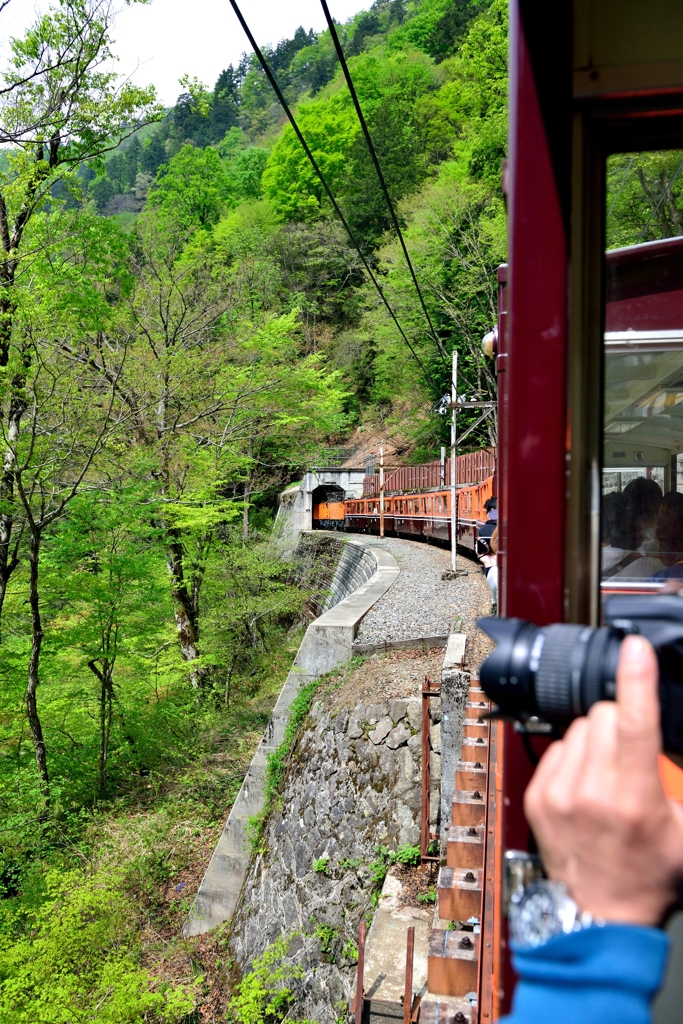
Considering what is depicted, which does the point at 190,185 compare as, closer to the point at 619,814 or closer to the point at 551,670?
the point at 551,670

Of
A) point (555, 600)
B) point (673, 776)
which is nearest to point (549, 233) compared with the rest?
point (555, 600)

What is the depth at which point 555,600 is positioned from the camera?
1175mm

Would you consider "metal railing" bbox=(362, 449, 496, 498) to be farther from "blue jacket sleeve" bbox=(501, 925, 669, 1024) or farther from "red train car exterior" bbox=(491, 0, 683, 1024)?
"blue jacket sleeve" bbox=(501, 925, 669, 1024)

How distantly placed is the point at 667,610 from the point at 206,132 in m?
102

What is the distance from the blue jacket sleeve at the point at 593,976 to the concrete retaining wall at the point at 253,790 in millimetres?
10119

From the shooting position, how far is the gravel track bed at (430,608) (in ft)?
35.3

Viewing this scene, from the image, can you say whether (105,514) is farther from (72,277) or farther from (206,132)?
(206,132)

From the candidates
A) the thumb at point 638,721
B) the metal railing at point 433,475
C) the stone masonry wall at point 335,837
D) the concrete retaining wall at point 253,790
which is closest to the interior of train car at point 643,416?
the thumb at point 638,721

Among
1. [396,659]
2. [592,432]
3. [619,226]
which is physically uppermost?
[619,226]

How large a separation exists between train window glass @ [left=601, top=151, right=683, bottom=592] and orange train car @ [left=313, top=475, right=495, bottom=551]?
7637mm

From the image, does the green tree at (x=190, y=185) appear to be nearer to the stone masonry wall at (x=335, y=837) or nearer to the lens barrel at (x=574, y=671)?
the stone masonry wall at (x=335, y=837)

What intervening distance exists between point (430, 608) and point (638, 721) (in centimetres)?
1182

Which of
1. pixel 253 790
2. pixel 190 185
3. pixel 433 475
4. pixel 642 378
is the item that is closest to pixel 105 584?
pixel 253 790

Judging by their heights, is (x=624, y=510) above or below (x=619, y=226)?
below
